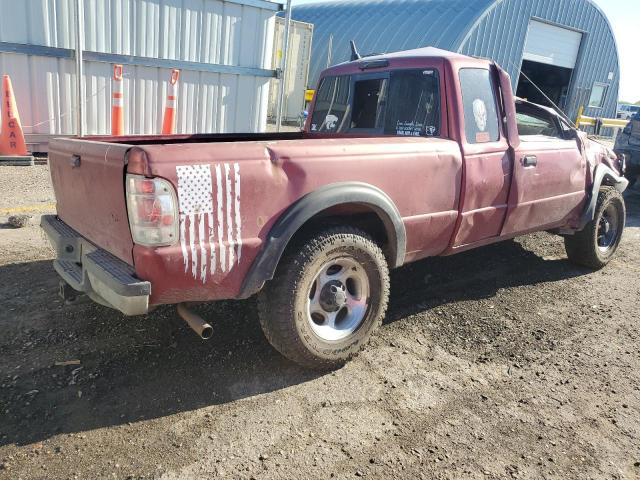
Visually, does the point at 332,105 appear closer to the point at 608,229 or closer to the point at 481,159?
the point at 481,159

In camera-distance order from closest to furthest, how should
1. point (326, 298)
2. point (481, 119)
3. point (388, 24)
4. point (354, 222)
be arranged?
point (326, 298) < point (354, 222) < point (481, 119) < point (388, 24)

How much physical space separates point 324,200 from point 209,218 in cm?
66

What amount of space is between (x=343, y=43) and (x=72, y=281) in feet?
74.3

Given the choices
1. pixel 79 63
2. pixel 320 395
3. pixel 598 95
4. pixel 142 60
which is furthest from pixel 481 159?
pixel 598 95

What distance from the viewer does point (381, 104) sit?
4.03m

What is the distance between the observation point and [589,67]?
23969mm

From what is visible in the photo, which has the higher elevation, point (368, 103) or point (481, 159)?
point (368, 103)

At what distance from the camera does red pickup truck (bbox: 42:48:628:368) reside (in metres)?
2.43

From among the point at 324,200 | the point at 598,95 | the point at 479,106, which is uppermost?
the point at 598,95

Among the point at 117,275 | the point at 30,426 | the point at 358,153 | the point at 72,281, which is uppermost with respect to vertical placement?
the point at 358,153

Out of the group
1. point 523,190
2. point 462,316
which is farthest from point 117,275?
point 523,190

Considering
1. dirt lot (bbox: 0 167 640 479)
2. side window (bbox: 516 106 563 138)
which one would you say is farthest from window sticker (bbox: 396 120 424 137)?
side window (bbox: 516 106 563 138)

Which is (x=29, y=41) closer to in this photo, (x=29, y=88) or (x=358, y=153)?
(x=29, y=88)

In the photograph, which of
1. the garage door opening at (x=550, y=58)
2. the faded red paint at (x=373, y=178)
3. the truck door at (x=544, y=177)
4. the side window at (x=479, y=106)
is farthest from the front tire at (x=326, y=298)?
the garage door opening at (x=550, y=58)
